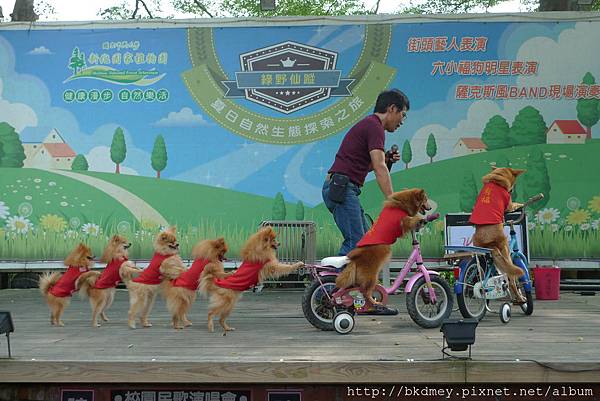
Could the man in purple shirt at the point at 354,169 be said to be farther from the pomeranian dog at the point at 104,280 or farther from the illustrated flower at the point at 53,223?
the illustrated flower at the point at 53,223

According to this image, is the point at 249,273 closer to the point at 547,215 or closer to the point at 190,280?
the point at 190,280

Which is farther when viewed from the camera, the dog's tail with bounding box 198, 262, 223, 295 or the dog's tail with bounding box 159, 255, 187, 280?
the dog's tail with bounding box 159, 255, 187, 280

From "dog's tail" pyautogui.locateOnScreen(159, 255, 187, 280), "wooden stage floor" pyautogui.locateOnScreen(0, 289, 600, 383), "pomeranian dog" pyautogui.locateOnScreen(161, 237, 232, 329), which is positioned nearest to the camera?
Answer: "wooden stage floor" pyautogui.locateOnScreen(0, 289, 600, 383)

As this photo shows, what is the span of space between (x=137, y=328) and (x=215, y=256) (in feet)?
2.91

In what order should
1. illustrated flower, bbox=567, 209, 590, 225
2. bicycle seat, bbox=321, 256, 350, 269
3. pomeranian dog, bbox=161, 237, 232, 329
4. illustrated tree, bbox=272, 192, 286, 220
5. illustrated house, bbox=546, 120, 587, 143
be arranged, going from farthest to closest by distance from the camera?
illustrated tree, bbox=272, 192, 286, 220 → illustrated house, bbox=546, 120, 587, 143 → illustrated flower, bbox=567, 209, 590, 225 → pomeranian dog, bbox=161, 237, 232, 329 → bicycle seat, bbox=321, 256, 350, 269

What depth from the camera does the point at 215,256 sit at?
6602mm

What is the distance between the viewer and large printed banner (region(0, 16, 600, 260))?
975 centimetres

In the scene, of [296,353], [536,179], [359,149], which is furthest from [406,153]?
[296,353]

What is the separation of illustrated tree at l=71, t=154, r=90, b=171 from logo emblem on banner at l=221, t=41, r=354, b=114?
2.02 meters

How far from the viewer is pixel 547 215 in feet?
31.7

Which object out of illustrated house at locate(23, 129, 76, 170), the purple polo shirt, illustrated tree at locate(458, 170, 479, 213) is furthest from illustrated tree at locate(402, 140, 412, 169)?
illustrated house at locate(23, 129, 76, 170)

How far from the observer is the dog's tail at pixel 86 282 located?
689 centimetres

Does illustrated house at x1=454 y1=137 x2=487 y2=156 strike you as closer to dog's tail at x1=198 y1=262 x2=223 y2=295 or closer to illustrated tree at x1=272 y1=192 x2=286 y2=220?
illustrated tree at x1=272 y1=192 x2=286 y2=220

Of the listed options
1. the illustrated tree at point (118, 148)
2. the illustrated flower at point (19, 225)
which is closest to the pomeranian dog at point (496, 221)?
the illustrated tree at point (118, 148)
